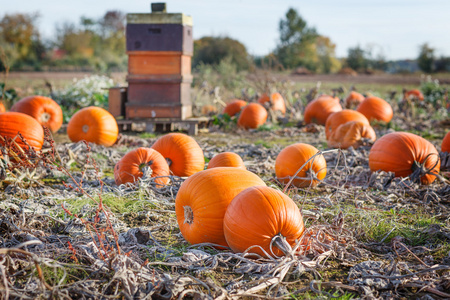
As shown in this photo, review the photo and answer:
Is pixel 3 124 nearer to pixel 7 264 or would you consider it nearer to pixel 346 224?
pixel 7 264

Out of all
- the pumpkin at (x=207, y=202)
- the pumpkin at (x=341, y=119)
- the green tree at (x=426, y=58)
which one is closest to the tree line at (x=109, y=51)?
the green tree at (x=426, y=58)

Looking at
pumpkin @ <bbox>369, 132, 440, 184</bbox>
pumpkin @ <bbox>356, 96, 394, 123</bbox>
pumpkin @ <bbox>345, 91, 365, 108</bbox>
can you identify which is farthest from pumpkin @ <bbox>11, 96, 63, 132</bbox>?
pumpkin @ <bbox>345, 91, 365, 108</bbox>

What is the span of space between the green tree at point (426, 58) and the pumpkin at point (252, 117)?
35836 millimetres

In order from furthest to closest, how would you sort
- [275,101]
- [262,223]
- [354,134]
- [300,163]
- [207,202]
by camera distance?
[275,101] < [354,134] < [300,163] < [207,202] < [262,223]

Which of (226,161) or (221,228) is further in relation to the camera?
(226,161)

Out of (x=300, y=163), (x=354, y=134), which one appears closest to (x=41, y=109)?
(x=300, y=163)

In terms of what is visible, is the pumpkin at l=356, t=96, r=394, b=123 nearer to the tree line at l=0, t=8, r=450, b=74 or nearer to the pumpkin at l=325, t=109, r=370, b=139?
the pumpkin at l=325, t=109, r=370, b=139

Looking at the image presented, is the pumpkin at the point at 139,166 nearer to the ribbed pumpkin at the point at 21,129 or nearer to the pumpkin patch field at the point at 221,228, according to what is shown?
the pumpkin patch field at the point at 221,228

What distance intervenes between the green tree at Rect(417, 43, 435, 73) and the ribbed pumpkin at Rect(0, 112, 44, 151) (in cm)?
4099

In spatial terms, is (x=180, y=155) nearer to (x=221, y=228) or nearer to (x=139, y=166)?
(x=139, y=166)

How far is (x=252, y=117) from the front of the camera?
9.52 m

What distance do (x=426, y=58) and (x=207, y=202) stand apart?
1671 inches

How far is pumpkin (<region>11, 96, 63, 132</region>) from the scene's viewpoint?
736 centimetres

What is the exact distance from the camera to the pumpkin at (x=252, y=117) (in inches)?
375
